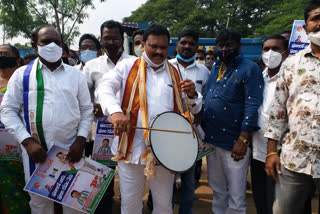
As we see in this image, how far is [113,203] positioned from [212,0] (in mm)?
34823

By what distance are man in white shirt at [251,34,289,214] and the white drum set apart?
83 centimetres

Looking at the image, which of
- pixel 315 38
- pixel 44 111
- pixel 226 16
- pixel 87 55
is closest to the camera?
pixel 315 38

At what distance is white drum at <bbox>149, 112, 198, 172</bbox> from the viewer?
2.23 metres

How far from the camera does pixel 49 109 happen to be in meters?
2.48

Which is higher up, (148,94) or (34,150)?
(148,94)

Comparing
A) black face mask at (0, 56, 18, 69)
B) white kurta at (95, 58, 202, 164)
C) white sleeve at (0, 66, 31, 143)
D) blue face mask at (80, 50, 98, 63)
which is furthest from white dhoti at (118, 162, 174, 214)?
blue face mask at (80, 50, 98, 63)

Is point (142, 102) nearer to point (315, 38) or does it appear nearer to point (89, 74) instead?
point (89, 74)

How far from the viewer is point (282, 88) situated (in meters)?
2.14

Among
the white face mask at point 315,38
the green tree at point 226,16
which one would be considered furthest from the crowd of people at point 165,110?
the green tree at point 226,16

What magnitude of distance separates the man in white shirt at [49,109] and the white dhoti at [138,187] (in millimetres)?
492

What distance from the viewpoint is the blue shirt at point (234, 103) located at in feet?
9.17

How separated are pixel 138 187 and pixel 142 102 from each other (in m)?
0.77

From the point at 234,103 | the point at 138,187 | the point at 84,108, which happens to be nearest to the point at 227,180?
the point at 234,103

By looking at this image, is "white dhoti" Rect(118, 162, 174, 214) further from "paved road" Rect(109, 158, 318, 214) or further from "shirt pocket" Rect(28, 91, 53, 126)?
"paved road" Rect(109, 158, 318, 214)
